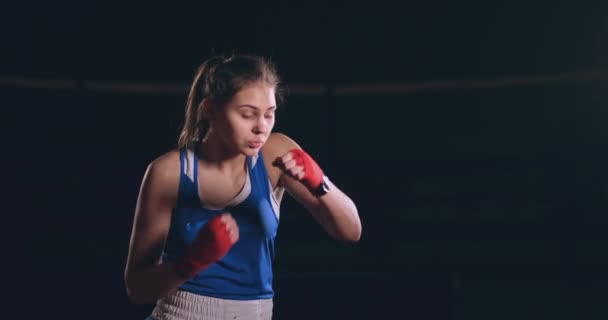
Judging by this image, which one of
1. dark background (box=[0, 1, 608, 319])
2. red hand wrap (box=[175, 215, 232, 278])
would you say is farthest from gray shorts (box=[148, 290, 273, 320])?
dark background (box=[0, 1, 608, 319])

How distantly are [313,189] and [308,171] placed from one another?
5 centimetres

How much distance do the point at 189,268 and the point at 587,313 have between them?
350 cm

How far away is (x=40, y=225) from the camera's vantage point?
536cm

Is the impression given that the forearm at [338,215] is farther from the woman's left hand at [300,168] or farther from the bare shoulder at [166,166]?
the bare shoulder at [166,166]

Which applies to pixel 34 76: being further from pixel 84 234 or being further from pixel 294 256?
pixel 294 256

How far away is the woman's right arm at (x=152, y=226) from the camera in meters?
1.66

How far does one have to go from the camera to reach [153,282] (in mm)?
1636

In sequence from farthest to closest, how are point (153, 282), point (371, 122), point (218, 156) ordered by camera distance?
point (371, 122), point (218, 156), point (153, 282)

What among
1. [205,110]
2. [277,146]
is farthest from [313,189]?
[205,110]

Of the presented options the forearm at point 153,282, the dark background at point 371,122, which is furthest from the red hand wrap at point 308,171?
the dark background at point 371,122

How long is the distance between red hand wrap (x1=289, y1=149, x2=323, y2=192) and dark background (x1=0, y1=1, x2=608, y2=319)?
3.44m

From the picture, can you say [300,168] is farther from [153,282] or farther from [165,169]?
[153,282]

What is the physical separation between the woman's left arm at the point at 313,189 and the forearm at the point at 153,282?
0.32 metres

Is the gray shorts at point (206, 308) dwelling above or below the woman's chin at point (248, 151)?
below
